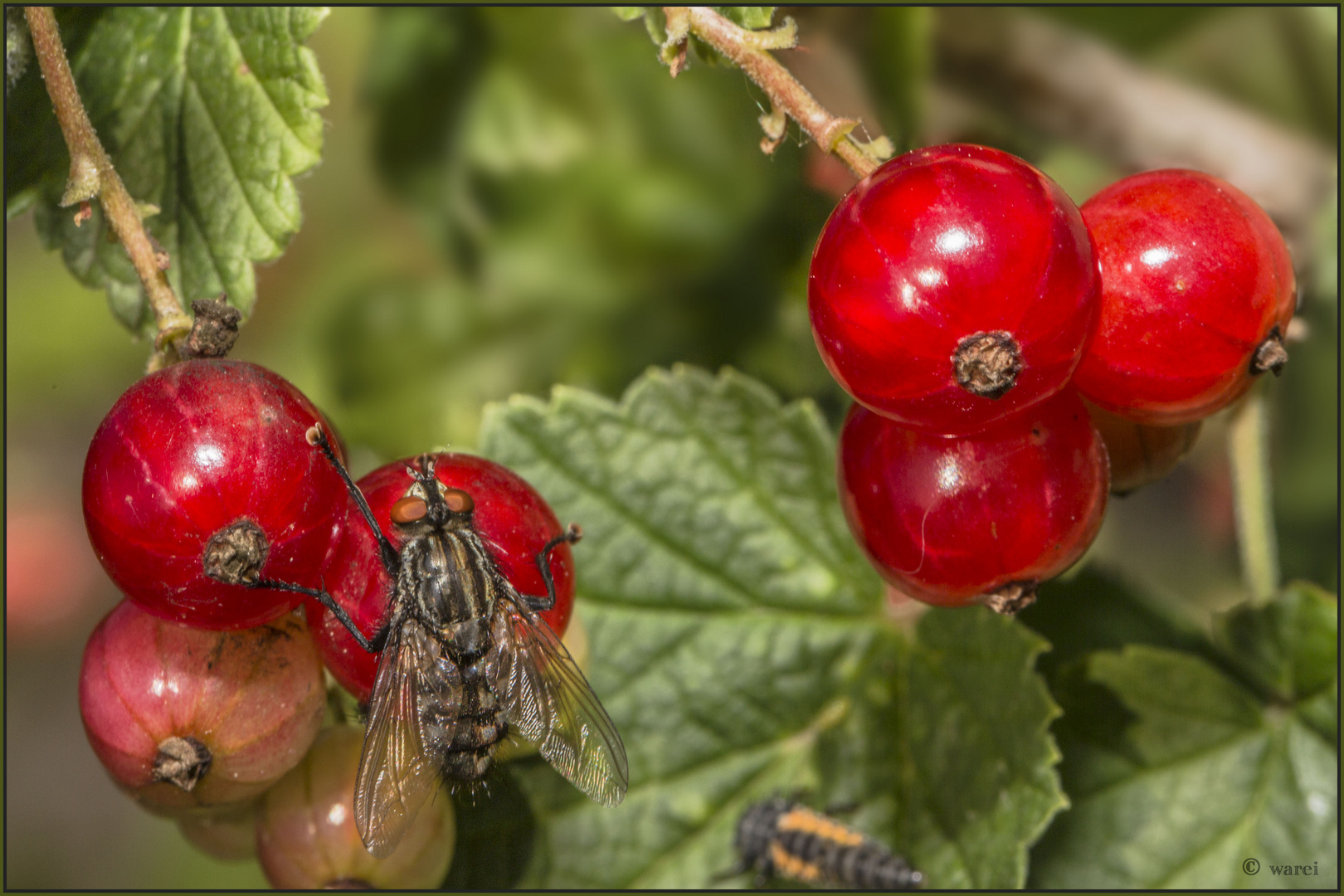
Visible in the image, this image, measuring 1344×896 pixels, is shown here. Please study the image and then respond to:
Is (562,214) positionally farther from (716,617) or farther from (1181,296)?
(1181,296)

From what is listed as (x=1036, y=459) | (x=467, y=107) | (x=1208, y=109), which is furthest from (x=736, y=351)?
(x=1036, y=459)

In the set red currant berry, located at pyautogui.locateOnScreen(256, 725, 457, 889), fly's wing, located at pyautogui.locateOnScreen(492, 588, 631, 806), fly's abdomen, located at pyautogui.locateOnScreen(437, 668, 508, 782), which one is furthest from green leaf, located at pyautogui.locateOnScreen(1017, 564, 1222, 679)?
red currant berry, located at pyautogui.locateOnScreen(256, 725, 457, 889)

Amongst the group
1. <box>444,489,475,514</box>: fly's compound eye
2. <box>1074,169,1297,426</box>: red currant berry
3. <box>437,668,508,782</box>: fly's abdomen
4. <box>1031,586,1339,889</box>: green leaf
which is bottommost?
<box>1031,586,1339,889</box>: green leaf

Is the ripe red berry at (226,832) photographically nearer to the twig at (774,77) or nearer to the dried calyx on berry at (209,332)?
the dried calyx on berry at (209,332)

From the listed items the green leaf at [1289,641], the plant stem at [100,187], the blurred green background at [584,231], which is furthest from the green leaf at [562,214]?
the plant stem at [100,187]

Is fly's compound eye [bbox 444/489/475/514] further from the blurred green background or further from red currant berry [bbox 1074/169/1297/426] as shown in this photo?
the blurred green background

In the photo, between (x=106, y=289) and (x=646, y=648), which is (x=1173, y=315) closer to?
(x=646, y=648)

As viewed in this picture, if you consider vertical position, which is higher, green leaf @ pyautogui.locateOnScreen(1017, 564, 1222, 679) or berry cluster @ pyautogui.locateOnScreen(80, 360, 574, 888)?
berry cluster @ pyautogui.locateOnScreen(80, 360, 574, 888)
